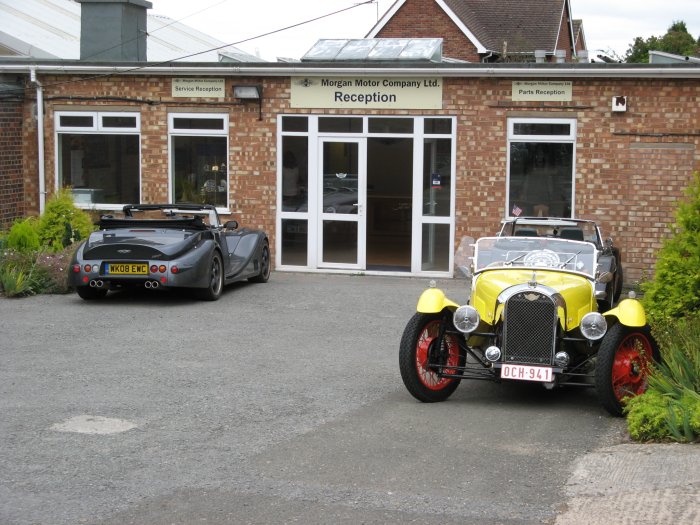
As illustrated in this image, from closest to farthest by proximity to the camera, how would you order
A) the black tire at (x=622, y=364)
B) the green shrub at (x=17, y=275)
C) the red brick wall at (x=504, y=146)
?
the black tire at (x=622, y=364)
the green shrub at (x=17, y=275)
the red brick wall at (x=504, y=146)

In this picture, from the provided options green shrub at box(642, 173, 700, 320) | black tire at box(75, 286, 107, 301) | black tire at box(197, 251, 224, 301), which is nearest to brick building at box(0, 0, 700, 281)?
black tire at box(197, 251, 224, 301)

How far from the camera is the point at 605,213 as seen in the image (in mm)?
17906

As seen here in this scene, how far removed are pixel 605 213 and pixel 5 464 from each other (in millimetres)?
12852

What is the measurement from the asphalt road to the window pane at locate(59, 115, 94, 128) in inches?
293

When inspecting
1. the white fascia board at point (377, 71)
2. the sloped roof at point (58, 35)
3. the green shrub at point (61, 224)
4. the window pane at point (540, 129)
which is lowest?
the green shrub at point (61, 224)

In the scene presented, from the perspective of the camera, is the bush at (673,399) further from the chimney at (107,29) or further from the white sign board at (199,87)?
the chimney at (107,29)

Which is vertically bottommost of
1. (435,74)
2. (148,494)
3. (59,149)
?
(148,494)

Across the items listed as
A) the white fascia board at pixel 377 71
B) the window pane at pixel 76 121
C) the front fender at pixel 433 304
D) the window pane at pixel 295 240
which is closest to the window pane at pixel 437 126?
the white fascia board at pixel 377 71

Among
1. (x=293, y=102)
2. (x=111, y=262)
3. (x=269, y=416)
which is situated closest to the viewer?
(x=269, y=416)

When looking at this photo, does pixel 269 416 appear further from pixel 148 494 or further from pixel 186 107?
pixel 186 107

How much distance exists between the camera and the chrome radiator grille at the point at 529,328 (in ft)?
29.3

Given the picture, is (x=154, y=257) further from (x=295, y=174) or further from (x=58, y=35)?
(x=58, y=35)

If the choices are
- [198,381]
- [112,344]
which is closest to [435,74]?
[112,344]

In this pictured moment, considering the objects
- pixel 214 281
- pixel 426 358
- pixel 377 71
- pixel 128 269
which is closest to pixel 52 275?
pixel 128 269
